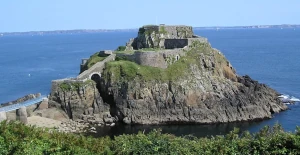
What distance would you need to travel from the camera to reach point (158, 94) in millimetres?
58781

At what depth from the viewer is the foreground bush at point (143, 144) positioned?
2488 cm

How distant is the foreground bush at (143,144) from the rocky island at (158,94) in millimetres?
29302

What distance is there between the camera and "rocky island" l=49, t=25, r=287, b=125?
2270 inches

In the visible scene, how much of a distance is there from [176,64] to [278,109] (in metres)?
16.6

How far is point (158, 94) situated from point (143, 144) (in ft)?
107

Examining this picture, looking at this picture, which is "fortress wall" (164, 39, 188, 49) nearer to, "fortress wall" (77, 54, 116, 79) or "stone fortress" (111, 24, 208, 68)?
"stone fortress" (111, 24, 208, 68)

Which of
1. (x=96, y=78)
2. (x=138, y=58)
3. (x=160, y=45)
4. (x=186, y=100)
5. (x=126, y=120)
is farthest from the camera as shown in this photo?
(x=160, y=45)

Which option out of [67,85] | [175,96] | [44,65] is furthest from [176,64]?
[44,65]

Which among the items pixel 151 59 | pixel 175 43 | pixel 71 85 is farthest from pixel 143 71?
pixel 175 43

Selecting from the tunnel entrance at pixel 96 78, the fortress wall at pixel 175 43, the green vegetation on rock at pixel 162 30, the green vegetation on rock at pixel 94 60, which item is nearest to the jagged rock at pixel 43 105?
the tunnel entrance at pixel 96 78

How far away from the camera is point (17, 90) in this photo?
85.7 metres

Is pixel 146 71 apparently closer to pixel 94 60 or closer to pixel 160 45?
pixel 94 60

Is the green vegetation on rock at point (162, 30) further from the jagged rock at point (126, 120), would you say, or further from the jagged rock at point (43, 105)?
the jagged rock at point (43, 105)

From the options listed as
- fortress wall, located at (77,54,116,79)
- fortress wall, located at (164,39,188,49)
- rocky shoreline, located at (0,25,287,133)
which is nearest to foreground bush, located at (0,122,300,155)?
rocky shoreline, located at (0,25,287,133)
